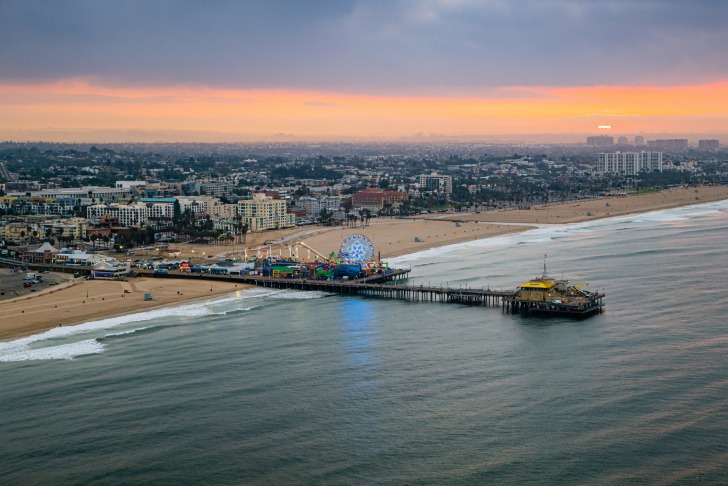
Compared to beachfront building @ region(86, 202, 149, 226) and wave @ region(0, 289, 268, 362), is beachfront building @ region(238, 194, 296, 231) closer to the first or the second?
beachfront building @ region(86, 202, 149, 226)

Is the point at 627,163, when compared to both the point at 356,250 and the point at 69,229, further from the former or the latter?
the point at 356,250

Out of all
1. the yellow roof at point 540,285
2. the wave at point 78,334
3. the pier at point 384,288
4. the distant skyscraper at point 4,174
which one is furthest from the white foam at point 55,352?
the distant skyscraper at point 4,174

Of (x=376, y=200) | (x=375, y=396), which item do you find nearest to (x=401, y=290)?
(x=375, y=396)

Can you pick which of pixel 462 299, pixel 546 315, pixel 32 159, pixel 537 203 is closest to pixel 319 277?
pixel 462 299

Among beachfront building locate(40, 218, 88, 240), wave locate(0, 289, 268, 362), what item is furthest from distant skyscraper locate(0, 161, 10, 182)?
wave locate(0, 289, 268, 362)

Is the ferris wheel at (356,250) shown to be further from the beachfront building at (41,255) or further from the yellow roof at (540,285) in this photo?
the beachfront building at (41,255)

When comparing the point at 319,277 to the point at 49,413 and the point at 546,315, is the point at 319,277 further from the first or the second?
the point at 49,413

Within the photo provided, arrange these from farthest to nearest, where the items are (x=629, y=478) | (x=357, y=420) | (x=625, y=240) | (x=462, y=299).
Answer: (x=625, y=240)
(x=462, y=299)
(x=357, y=420)
(x=629, y=478)
